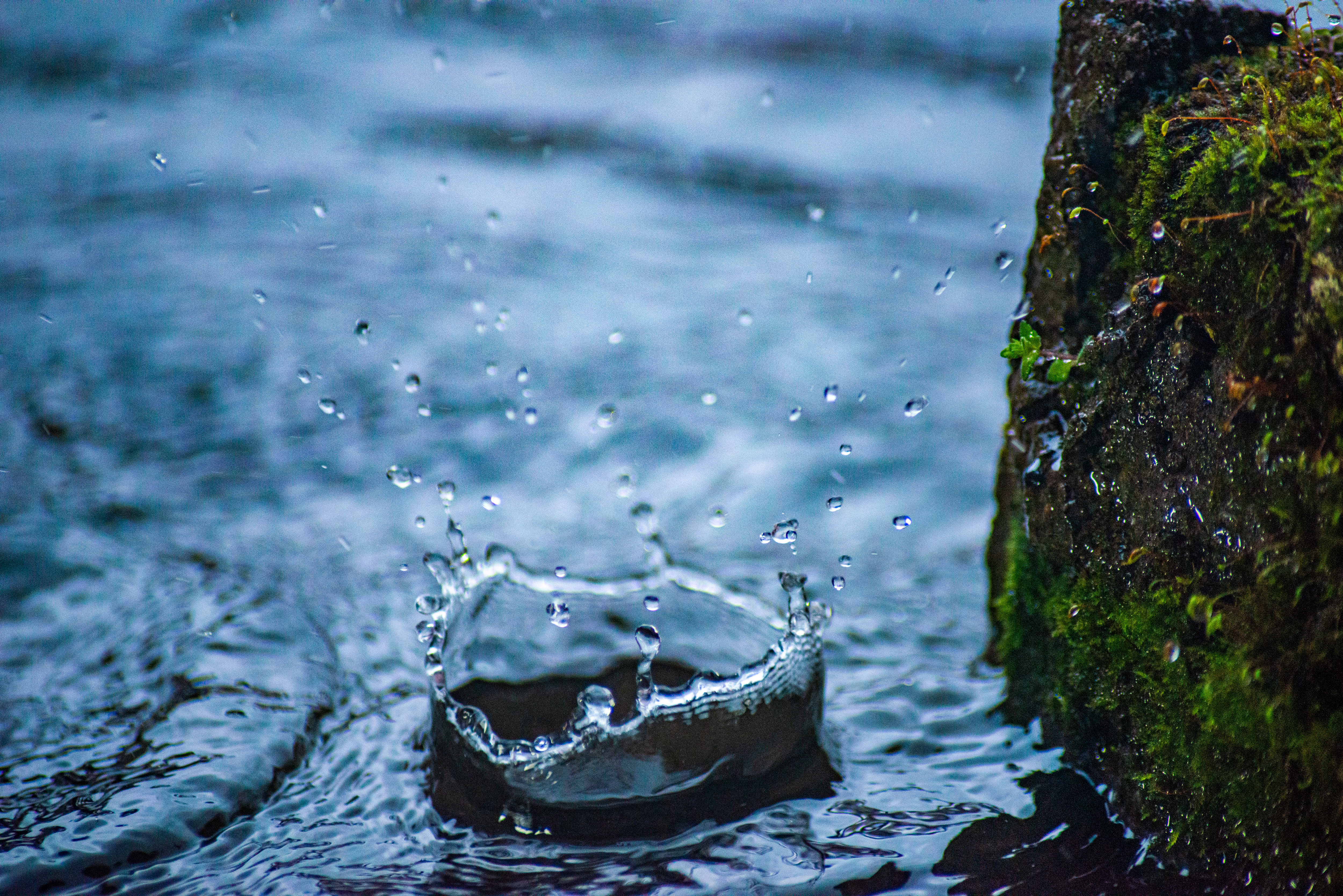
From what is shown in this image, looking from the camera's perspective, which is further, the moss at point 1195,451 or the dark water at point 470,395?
the dark water at point 470,395

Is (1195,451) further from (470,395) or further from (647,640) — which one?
(470,395)

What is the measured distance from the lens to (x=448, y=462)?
17.1 feet

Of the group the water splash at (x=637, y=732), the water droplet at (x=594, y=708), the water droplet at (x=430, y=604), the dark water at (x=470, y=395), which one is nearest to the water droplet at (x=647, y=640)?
the water splash at (x=637, y=732)

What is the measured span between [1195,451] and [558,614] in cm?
205

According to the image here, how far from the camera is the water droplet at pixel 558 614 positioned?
3359mm

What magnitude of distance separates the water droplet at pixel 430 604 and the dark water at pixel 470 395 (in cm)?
29

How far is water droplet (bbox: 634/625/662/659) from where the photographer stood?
→ 2.84 meters

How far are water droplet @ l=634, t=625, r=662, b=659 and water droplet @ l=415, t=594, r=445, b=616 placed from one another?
0.70 m

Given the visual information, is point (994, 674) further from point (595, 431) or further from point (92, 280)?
point (92, 280)

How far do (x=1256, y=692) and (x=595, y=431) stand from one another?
13.1ft

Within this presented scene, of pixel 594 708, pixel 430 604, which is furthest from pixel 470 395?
pixel 594 708

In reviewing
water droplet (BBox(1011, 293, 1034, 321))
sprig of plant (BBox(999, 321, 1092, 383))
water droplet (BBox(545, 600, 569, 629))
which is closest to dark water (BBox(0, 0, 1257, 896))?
water droplet (BBox(545, 600, 569, 629))

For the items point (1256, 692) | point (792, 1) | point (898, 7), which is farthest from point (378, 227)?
point (1256, 692)

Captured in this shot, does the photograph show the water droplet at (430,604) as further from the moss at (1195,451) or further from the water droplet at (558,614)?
the moss at (1195,451)
